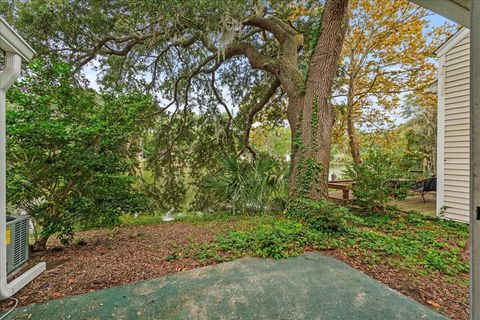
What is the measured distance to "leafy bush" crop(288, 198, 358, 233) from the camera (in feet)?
10.7

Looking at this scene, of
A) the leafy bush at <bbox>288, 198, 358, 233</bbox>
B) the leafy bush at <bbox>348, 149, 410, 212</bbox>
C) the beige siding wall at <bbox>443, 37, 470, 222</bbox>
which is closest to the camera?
the leafy bush at <bbox>288, 198, 358, 233</bbox>

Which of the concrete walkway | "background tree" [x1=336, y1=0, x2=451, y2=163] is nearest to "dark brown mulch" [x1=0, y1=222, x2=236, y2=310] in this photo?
the concrete walkway

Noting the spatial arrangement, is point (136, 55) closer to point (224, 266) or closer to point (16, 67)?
point (16, 67)

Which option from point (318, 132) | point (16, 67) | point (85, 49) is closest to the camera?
point (16, 67)

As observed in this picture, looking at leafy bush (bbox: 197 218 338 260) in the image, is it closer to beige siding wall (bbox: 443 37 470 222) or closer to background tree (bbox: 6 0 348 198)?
background tree (bbox: 6 0 348 198)

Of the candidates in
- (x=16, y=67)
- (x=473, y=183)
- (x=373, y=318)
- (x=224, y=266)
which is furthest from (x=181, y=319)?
(x=16, y=67)

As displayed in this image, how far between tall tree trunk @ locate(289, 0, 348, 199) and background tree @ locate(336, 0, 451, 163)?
291 centimetres

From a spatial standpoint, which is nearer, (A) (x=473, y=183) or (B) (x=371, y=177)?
(A) (x=473, y=183)

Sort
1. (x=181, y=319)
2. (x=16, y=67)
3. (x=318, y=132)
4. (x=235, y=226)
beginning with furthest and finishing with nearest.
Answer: (x=318, y=132)
(x=235, y=226)
(x=16, y=67)
(x=181, y=319)

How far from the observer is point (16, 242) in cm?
211

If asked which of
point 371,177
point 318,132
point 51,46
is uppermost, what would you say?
point 51,46

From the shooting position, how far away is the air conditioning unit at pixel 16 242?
2.02m

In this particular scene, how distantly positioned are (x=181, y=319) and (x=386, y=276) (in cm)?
203

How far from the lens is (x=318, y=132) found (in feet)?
13.4
